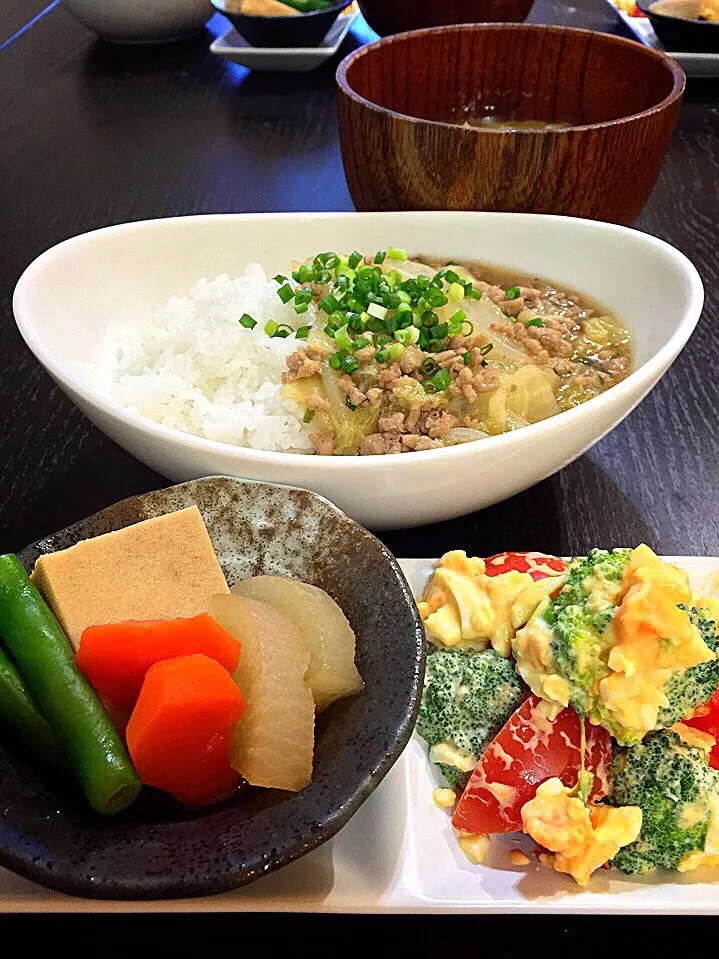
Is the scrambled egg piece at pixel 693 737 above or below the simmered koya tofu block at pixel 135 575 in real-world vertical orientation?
below

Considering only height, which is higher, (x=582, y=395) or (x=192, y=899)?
(x=192, y=899)

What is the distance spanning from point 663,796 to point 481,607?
1.04ft

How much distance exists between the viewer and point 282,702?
0.94 meters

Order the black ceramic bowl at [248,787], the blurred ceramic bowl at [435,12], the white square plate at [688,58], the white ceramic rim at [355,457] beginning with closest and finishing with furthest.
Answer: the black ceramic bowl at [248,787] → the white ceramic rim at [355,457] → the blurred ceramic bowl at [435,12] → the white square plate at [688,58]

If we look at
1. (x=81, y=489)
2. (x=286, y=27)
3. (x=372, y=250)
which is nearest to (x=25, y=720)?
(x=81, y=489)

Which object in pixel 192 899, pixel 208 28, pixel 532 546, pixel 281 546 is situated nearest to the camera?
pixel 192 899

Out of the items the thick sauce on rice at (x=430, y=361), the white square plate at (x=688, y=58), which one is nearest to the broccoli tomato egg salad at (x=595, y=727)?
the thick sauce on rice at (x=430, y=361)

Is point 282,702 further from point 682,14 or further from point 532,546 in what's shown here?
point 682,14

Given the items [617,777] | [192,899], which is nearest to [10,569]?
[192,899]

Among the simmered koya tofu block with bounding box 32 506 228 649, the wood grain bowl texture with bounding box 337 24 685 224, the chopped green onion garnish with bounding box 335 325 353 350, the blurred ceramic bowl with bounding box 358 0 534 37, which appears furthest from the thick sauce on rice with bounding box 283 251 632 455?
the blurred ceramic bowl with bounding box 358 0 534 37

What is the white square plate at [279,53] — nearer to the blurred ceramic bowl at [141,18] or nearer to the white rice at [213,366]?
the blurred ceramic bowl at [141,18]

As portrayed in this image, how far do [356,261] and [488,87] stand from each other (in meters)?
0.73

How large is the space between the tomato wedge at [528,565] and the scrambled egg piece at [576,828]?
12.3 inches

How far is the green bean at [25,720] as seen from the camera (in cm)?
96
